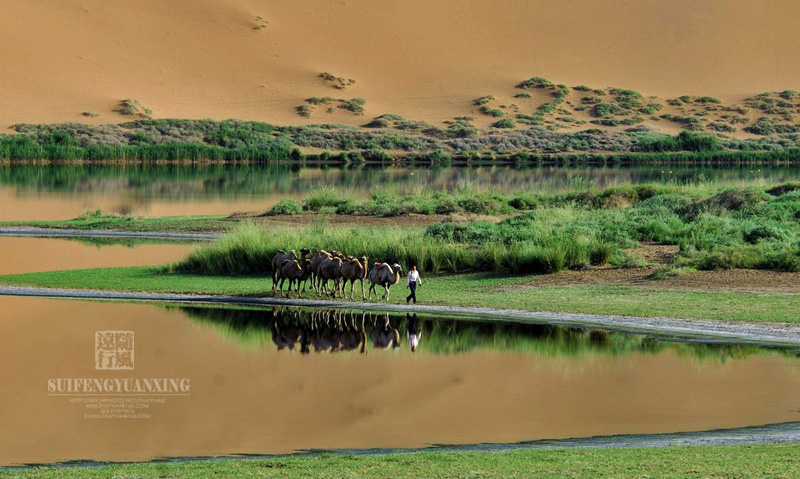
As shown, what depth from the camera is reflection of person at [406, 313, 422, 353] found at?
1730 cm

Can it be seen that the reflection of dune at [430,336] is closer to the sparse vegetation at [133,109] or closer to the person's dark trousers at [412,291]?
the person's dark trousers at [412,291]

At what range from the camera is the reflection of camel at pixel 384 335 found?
679 inches

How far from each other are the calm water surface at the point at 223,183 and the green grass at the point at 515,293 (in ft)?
55.0

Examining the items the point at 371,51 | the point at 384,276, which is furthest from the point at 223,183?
the point at 371,51

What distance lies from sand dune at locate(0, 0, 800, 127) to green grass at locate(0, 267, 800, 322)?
8095cm

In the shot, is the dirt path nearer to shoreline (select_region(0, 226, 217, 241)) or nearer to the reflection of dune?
the reflection of dune

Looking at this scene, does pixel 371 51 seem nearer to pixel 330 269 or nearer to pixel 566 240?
pixel 566 240

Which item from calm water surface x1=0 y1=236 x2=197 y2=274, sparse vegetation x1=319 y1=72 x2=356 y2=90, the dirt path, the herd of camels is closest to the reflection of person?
the dirt path

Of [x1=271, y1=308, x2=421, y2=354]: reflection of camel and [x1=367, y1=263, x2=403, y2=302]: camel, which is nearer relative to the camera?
[x1=271, y1=308, x2=421, y2=354]: reflection of camel

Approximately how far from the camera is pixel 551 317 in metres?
19.2

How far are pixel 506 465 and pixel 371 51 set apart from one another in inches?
4690

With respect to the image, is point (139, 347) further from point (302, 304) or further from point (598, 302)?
point (598, 302)

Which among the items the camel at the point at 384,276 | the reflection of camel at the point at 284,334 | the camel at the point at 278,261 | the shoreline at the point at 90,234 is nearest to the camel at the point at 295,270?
the camel at the point at 278,261

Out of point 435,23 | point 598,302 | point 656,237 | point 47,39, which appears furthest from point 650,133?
point 598,302
